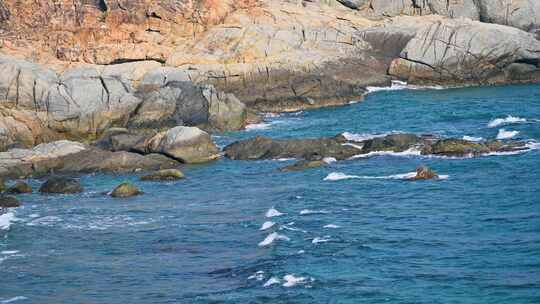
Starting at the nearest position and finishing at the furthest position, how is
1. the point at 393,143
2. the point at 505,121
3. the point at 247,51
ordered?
the point at 393,143 → the point at 505,121 → the point at 247,51

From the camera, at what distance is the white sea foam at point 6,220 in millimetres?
43844

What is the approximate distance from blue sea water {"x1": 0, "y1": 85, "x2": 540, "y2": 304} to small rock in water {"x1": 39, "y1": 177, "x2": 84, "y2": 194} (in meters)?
0.90

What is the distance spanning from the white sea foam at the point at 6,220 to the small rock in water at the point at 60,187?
4668mm

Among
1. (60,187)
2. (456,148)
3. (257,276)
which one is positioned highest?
(456,148)

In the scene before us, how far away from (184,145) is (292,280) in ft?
84.5

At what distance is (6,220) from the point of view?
4491cm

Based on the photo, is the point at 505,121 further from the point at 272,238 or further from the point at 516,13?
the point at 272,238

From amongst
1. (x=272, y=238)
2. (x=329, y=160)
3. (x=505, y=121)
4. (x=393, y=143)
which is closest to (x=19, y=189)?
(x=329, y=160)

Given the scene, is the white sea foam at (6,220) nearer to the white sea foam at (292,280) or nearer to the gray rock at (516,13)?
the white sea foam at (292,280)

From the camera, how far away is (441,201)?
42.7 metres

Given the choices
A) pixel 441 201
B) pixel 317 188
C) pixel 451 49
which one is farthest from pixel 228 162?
pixel 451 49

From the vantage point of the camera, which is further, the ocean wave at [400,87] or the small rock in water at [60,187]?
the ocean wave at [400,87]

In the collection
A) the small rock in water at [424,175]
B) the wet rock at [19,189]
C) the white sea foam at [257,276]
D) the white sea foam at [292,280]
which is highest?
the small rock in water at [424,175]

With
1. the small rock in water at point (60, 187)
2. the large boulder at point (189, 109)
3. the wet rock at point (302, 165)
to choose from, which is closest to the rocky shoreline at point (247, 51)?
the large boulder at point (189, 109)
